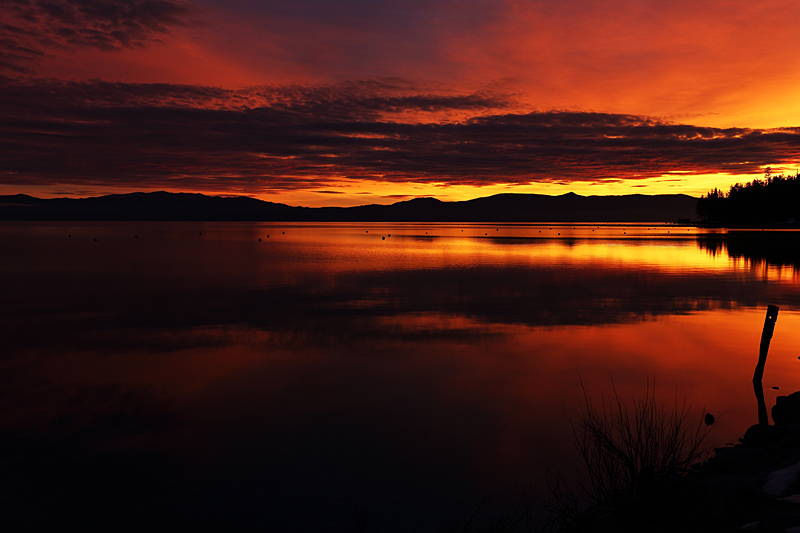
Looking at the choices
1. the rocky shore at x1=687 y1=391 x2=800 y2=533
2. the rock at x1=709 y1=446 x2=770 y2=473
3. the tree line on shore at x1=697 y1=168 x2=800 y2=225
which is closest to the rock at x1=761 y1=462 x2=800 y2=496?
the rocky shore at x1=687 y1=391 x2=800 y2=533

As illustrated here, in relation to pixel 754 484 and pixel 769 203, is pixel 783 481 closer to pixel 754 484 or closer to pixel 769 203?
pixel 754 484

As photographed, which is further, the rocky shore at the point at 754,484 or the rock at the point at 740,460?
the rock at the point at 740,460

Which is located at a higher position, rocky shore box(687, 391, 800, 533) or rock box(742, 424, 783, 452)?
rocky shore box(687, 391, 800, 533)

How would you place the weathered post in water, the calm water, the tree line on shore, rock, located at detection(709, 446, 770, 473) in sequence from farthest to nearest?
the tree line on shore → the weathered post in water → rock, located at detection(709, 446, 770, 473) → the calm water

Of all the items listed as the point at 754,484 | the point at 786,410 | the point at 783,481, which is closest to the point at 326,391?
the point at 754,484

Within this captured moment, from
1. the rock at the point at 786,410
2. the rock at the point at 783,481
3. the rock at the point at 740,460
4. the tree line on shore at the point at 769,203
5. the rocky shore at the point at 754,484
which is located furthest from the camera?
the tree line on shore at the point at 769,203

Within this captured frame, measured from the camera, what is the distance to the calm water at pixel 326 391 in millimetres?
7660

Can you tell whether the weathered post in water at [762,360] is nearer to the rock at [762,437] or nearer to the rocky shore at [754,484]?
the rock at [762,437]

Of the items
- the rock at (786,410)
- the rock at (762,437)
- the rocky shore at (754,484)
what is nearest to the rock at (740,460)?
the rocky shore at (754,484)

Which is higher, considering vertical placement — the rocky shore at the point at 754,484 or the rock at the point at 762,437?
the rocky shore at the point at 754,484

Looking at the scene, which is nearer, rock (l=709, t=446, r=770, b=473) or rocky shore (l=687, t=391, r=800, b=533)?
rocky shore (l=687, t=391, r=800, b=533)

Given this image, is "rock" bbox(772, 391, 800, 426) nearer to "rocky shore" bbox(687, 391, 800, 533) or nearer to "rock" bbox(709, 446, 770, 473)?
"rocky shore" bbox(687, 391, 800, 533)

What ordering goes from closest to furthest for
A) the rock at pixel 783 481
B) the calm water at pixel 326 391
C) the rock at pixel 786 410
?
the rock at pixel 783 481
the calm water at pixel 326 391
the rock at pixel 786 410

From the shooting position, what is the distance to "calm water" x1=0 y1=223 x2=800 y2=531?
7.66 metres
